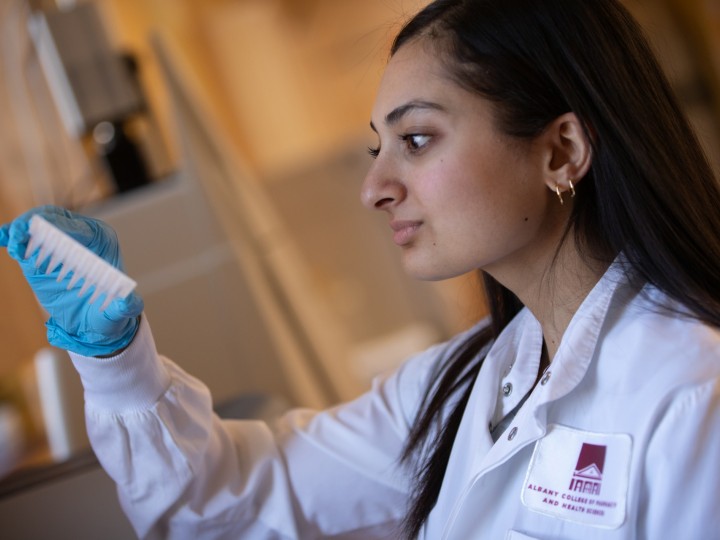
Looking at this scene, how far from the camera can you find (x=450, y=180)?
0.87m

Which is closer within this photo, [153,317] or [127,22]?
[153,317]

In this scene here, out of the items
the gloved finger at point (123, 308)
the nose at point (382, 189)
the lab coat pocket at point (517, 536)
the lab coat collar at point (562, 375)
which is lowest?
the lab coat pocket at point (517, 536)

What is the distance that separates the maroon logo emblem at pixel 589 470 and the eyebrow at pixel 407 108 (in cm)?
41

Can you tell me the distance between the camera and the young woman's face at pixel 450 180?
2.82 ft

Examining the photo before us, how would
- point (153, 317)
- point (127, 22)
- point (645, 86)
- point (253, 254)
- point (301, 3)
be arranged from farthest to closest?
1. point (301, 3)
2. point (127, 22)
3. point (253, 254)
4. point (153, 317)
5. point (645, 86)

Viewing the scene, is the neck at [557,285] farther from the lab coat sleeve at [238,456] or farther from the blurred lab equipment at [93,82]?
the blurred lab equipment at [93,82]

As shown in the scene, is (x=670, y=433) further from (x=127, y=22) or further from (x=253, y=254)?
(x=127, y=22)

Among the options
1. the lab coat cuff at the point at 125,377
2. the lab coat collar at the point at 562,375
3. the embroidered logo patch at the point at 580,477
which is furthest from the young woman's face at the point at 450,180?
the lab coat cuff at the point at 125,377

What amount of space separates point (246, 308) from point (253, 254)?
0.65 feet

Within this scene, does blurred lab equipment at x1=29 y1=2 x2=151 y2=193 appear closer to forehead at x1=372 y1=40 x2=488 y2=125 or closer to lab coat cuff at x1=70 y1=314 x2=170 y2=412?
lab coat cuff at x1=70 y1=314 x2=170 y2=412

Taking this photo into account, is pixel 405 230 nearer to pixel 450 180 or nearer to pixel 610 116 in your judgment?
pixel 450 180

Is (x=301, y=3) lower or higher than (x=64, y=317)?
higher

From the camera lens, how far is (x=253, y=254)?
6.38 ft

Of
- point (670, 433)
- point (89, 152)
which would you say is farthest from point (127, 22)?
point (670, 433)
